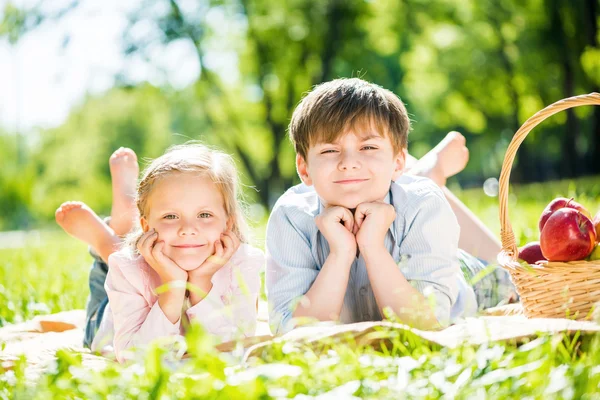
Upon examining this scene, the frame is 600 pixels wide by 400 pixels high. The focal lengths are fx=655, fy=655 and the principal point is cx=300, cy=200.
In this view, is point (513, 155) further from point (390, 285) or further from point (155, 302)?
point (155, 302)

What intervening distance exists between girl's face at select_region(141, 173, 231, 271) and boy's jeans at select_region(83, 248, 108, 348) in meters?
0.74

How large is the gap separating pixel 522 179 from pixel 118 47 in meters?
14.4

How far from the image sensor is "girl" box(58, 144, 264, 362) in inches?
106

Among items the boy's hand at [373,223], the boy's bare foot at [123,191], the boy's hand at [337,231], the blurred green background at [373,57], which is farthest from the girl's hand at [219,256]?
the blurred green background at [373,57]

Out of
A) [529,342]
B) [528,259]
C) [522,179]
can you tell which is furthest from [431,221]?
[522,179]

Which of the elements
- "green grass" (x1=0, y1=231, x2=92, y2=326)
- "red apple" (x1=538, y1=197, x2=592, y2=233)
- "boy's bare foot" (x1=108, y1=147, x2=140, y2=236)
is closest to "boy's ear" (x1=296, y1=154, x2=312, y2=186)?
"red apple" (x1=538, y1=197, x2=592, y2=233)

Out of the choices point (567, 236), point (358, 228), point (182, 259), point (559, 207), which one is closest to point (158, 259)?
point (182, 259)

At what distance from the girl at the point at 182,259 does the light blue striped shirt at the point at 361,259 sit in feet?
0.45

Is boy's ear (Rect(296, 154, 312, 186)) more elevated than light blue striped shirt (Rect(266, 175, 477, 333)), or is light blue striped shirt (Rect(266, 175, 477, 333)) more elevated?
boy's ear (Rect(296, 154, 312, 186))

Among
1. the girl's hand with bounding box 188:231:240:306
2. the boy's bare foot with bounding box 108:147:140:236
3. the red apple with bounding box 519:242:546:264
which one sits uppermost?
the boy's bare foot with bounding box 108:147:140:236

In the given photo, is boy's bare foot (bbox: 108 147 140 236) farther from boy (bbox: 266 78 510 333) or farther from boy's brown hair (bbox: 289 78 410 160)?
boy's brown hair (bbox: 289 78 410 160)

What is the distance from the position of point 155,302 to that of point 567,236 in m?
1.70

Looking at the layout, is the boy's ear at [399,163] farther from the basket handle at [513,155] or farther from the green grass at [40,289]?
the green grass at [40,289]

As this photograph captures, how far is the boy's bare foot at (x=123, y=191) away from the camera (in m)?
3.70
